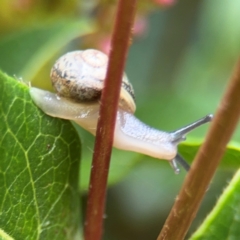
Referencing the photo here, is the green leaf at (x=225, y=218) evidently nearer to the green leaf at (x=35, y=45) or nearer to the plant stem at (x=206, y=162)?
the plant stem at (x=206, y=162)

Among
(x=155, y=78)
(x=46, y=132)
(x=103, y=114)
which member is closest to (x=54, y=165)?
(x=46, y=132)

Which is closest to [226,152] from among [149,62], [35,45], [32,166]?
[32,166]

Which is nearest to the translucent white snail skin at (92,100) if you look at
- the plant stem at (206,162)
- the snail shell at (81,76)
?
the snail shell at (81,76)

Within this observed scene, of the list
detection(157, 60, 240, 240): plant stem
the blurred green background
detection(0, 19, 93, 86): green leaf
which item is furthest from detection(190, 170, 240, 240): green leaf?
detection(0, 19, 93, 86): green leaf

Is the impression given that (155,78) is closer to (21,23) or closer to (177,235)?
(21,23)

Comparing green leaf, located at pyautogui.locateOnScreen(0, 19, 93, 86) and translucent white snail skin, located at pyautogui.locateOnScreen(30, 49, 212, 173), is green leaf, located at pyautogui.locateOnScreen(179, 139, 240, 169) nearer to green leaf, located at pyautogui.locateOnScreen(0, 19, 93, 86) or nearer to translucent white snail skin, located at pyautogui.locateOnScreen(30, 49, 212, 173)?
translucent white snail skin, located at pyautogui.locateOnScreen(30, 49, 212, 173)

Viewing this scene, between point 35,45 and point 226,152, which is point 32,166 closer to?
point 226,152
